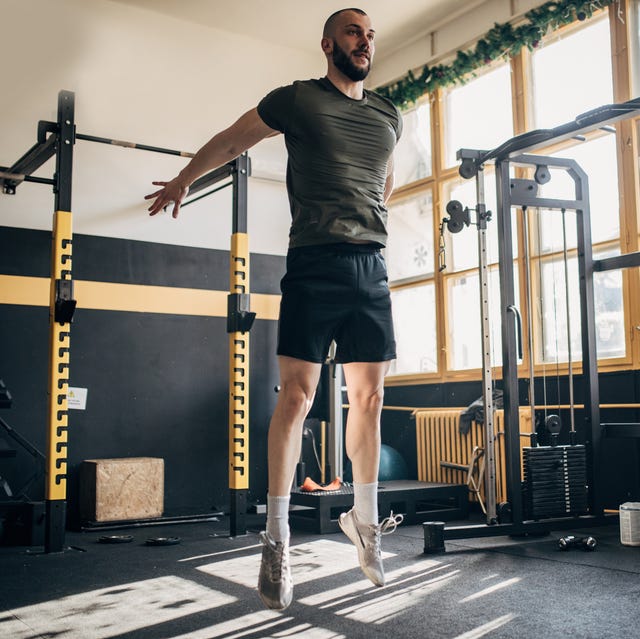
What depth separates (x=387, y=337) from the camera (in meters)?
2.23

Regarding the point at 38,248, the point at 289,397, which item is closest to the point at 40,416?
the point at 38,248

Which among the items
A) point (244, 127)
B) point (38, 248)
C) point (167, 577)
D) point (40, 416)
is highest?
point (38, 248)

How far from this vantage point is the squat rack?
3.80 meters

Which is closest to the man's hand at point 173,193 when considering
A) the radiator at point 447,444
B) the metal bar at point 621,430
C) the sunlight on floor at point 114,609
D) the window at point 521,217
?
the sunlight on floor at point 114,609

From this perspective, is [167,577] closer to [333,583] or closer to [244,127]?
[333,583]

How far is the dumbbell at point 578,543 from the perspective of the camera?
3467mm

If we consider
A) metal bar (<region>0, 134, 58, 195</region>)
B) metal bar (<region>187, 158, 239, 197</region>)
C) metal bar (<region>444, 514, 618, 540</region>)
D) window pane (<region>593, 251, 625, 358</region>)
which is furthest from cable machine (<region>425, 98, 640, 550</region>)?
metal bar (<region>0, 134, 58, 195</region>)

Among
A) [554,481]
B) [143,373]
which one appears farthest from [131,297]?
[554,481]

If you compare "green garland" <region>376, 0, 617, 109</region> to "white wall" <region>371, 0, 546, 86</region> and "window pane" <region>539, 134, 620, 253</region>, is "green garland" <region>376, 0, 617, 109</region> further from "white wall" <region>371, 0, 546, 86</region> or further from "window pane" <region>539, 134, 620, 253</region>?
"window pane" <region>539, 134, 620, 253</region>

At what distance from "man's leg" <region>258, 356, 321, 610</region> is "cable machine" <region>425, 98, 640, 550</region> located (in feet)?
5.97

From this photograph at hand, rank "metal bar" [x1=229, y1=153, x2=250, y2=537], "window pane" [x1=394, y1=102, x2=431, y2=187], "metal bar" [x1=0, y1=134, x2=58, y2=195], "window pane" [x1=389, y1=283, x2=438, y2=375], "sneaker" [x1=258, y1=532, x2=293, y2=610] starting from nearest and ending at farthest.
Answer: "sneaker" [x1=258, y1=532, x2=293, y2=610] → "metal bar" [x1=0, y1=134, x2=58, y2=195] → "metal bar" [x1=229, y1=153, x2=250, y2=537] → "window pane" [x1=389, y1=283, x2=438, y2=375] → "window pane" [x1=394, y1=102, x2=431, y2=187]

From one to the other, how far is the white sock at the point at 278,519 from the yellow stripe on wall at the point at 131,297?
3.68 metres

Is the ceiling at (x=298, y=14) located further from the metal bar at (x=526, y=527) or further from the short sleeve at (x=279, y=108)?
the short sleeve at (x=279, y=108)

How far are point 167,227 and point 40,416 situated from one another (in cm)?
169
